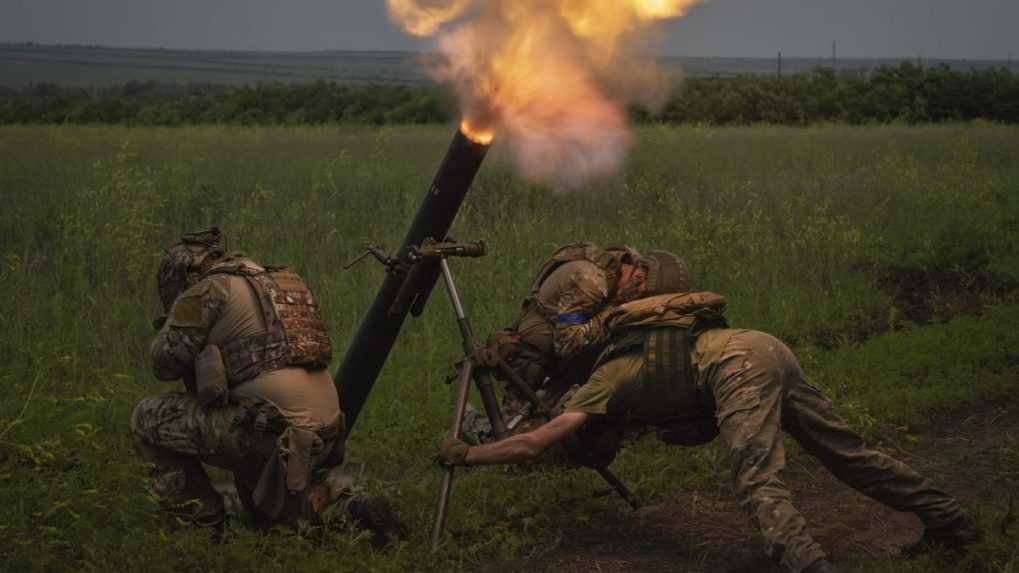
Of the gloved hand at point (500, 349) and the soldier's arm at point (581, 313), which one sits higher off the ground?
the soldier's arm at point (581, 313)

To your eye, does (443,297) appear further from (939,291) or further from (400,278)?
(939,291)

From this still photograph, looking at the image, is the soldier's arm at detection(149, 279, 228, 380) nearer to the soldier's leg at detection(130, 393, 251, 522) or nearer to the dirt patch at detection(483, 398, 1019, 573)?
the soldier's leg at detection(130, 393, 251, 522)

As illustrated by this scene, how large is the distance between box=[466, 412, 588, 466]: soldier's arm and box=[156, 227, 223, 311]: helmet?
5.20 feet

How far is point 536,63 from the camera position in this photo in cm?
661

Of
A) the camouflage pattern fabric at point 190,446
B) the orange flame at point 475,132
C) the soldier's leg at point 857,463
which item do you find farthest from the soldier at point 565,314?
the camouflage pattern fabric at point 190,446

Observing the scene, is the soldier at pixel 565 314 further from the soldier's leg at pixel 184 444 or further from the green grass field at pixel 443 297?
the soldier's leg at pixel 184 444

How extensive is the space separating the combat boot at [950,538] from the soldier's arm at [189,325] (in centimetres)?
328

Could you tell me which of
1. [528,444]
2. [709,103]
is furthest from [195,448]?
[709,103]

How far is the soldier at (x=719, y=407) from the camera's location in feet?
18.1

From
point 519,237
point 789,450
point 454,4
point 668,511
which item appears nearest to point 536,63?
point 454,4

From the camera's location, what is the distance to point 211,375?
5902 mm

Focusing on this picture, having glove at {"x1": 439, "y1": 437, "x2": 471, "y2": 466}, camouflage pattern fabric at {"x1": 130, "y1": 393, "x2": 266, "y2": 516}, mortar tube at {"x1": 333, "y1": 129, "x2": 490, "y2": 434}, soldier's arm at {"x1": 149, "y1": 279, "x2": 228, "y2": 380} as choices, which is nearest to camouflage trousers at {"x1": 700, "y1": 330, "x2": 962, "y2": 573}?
glove at {"x1": 439, "y1": 437, "x2": 471, "y2": 466}

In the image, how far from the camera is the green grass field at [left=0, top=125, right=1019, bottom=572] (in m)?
6.11

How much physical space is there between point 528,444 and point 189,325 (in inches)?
64.1
